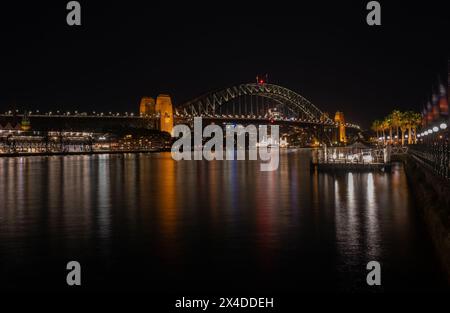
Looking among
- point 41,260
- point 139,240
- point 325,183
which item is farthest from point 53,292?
point 325,183

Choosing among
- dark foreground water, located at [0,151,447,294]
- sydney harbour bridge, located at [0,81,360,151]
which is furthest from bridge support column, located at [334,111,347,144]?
dark foreground water, located at [0,151,447,294]

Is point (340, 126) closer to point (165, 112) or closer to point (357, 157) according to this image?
point (165, 112)

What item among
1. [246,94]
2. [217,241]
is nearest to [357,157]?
[217,241]

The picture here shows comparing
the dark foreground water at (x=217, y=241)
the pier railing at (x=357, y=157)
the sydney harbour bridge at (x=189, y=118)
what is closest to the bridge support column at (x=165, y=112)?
the sydney harbour bridge at (x=189, y=118)

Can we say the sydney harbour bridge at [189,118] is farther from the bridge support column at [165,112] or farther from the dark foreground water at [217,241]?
the dark foreground water at [217,241]

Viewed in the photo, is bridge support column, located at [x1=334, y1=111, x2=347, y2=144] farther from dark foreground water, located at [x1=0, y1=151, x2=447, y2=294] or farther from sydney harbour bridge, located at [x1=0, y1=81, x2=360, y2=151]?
dark foreground water, located at [x1=0, y1=151, x2=447, y2=294]
